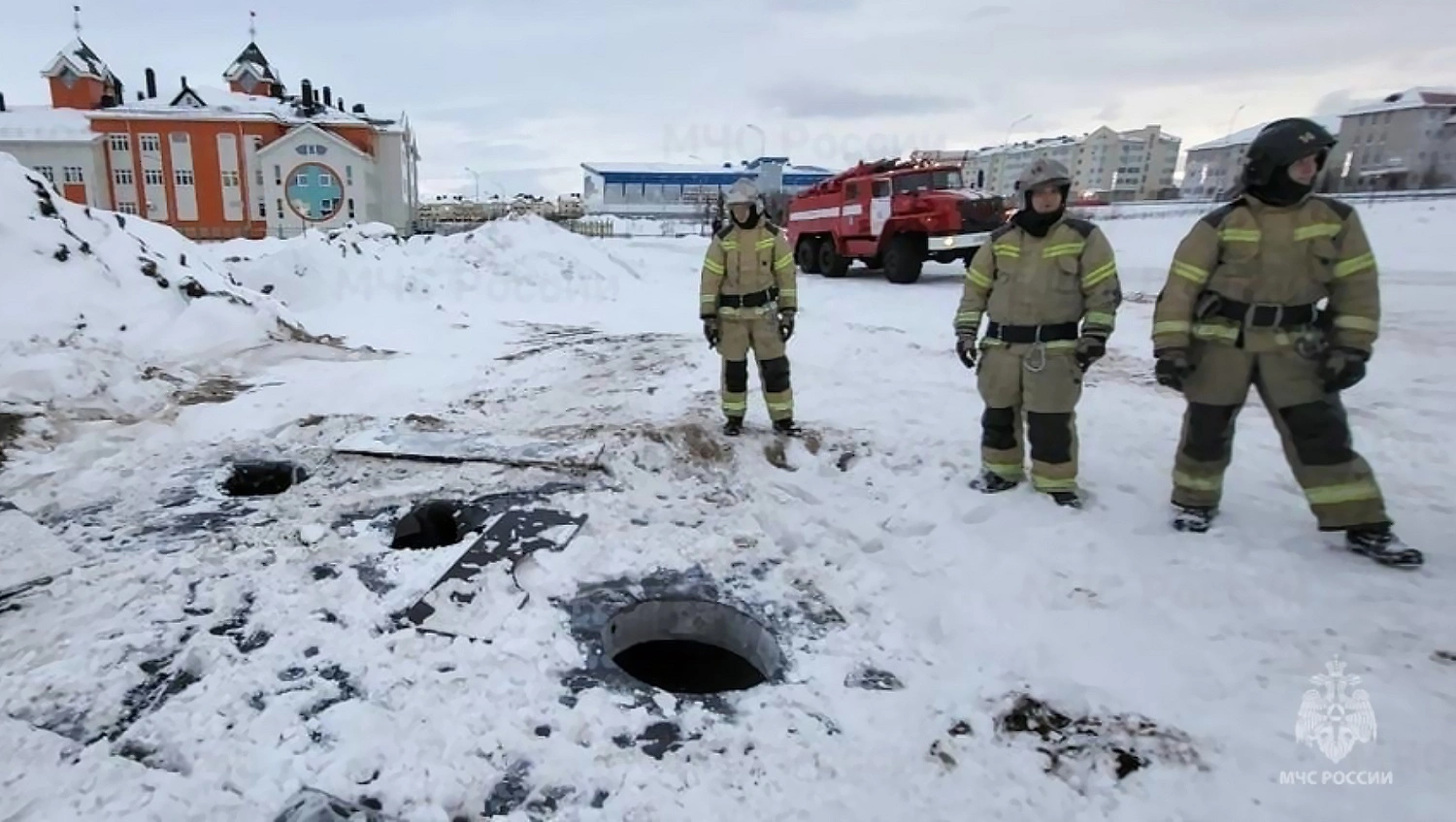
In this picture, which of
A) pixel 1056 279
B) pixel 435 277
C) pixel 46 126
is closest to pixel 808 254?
pixel 435 277

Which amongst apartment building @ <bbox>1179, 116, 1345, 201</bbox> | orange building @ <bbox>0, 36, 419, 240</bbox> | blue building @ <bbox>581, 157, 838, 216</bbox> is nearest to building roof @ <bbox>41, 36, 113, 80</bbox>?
orange building @ <bbox>0, 36, 419, 240</bbox>

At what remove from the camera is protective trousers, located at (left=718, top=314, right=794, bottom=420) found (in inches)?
207

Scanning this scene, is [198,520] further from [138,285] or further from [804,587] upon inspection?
[138,285]

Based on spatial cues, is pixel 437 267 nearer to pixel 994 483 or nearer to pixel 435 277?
pixel 435 277

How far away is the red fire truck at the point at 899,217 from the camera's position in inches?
514

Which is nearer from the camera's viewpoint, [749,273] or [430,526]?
[430,526]

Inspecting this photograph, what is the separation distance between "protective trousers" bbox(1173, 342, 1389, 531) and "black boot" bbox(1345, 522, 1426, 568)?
0.05 metres

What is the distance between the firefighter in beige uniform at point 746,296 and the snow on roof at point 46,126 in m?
47.2

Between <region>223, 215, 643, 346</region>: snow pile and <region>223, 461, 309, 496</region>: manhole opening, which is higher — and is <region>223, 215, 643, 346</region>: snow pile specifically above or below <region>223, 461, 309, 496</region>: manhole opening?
above

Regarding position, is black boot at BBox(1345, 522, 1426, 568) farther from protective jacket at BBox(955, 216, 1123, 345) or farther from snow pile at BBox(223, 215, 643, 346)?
snow pile at BBox(223, 215, 643, 346)

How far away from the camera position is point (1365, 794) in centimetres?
211

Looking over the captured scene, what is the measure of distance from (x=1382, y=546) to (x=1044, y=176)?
7.02 feet

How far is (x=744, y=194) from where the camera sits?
5160 mm

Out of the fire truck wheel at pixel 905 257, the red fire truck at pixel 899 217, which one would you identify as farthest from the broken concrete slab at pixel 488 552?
the fire truck wheel at pixel 905 257
